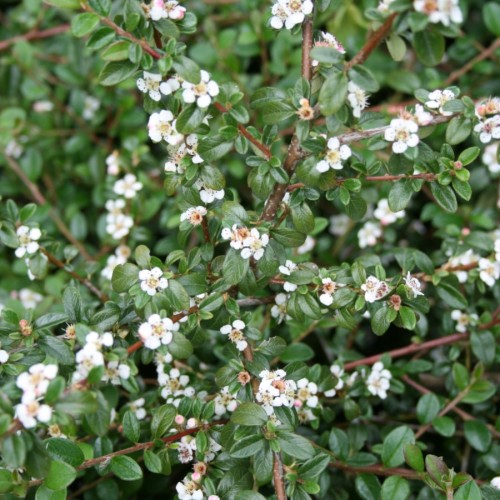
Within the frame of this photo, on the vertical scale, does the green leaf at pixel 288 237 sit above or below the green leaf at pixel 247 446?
above

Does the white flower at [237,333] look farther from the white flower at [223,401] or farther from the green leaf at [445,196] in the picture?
the green leaf at [445,196]

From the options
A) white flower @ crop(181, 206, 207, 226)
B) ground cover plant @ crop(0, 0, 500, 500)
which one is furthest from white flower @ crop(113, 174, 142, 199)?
white flower @ crop(181, 206, 207, 226)

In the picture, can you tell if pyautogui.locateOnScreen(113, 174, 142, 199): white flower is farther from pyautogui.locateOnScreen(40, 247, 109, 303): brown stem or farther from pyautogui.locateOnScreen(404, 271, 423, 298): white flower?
pyautogui.locateOnScreen(404, 271, 423, 298): white flower

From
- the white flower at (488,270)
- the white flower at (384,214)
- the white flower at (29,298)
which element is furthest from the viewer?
the white flower at (29,298)

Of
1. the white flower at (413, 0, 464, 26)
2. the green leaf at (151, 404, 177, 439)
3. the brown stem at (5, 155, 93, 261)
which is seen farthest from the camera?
the brown stem at (5, 155, 93, 261)

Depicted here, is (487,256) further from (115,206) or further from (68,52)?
(68,52)

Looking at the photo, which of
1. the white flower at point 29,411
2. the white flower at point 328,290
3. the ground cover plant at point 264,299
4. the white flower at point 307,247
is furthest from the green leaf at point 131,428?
the white flower at point 307,247
